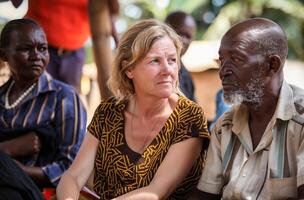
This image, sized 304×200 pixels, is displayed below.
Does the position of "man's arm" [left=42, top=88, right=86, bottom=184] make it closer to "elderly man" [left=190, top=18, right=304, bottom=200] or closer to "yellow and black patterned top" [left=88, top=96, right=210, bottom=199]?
"yellow and black patterned top" [left=88, top=96, right=210, bottom=199]

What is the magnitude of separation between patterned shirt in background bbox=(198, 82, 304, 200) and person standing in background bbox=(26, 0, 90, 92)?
254 cm

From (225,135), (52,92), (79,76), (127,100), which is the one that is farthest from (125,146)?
(79,76)

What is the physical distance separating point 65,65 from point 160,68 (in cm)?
233

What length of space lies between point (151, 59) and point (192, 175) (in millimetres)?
586

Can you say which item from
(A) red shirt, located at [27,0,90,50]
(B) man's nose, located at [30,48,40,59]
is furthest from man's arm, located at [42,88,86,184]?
(A) red shirt, located at [27,0,90,50]

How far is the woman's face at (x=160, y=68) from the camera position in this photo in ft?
10.3

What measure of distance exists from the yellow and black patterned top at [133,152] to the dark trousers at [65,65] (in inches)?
80.7

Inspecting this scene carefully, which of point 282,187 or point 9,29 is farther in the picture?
point 9,29

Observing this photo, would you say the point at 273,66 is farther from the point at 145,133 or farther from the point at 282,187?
the point at 145,133

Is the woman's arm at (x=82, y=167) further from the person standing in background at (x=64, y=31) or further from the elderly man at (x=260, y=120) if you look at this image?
the person standing in background at (x=64, y=31)

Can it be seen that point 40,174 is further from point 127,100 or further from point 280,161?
point 280,161

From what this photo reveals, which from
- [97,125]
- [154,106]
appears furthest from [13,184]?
[154,106]

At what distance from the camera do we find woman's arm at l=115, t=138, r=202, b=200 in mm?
3027

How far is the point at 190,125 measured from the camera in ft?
10.3
